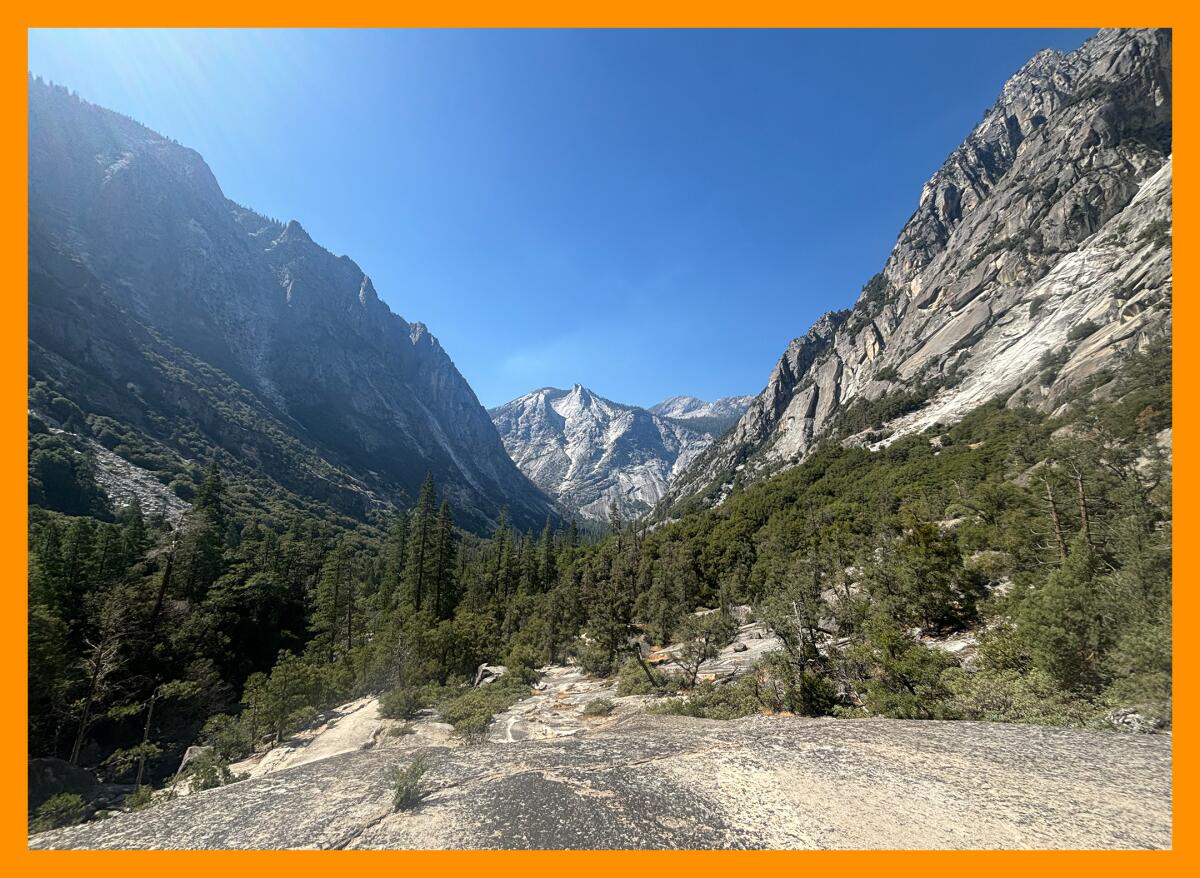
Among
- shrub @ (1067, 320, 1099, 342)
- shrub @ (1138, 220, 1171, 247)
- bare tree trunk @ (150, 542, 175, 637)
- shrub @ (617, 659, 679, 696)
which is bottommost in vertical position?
shrub @ (617, 659, 679, 696)

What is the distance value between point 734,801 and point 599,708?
1459cm

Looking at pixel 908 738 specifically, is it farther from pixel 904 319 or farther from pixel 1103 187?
pixel 904 319

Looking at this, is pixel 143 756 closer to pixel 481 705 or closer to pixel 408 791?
pixel 481 705

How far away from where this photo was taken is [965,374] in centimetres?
8619

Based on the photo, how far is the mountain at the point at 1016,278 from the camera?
6638 cm

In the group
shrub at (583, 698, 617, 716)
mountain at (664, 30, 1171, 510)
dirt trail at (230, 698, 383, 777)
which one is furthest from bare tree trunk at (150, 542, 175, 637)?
mountain at (664, 30, 1171, 510)

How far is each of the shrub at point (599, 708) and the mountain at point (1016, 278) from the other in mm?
67701

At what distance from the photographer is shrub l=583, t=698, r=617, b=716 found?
65.6 feet

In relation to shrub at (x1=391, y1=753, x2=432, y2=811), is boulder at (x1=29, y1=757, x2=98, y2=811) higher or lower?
lower

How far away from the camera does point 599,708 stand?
66.7 ft

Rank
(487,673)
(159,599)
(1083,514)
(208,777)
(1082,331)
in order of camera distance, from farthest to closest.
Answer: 1. (1082,331)
2. (487,673)
3. (159,599)
4. (1083,514)
5. (208,777)

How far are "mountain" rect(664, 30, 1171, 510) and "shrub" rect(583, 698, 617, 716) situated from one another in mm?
67701

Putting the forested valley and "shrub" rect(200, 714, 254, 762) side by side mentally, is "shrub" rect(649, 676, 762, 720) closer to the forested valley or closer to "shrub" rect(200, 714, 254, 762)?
the forested valley

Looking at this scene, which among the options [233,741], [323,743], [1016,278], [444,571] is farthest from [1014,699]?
[1016,278]
